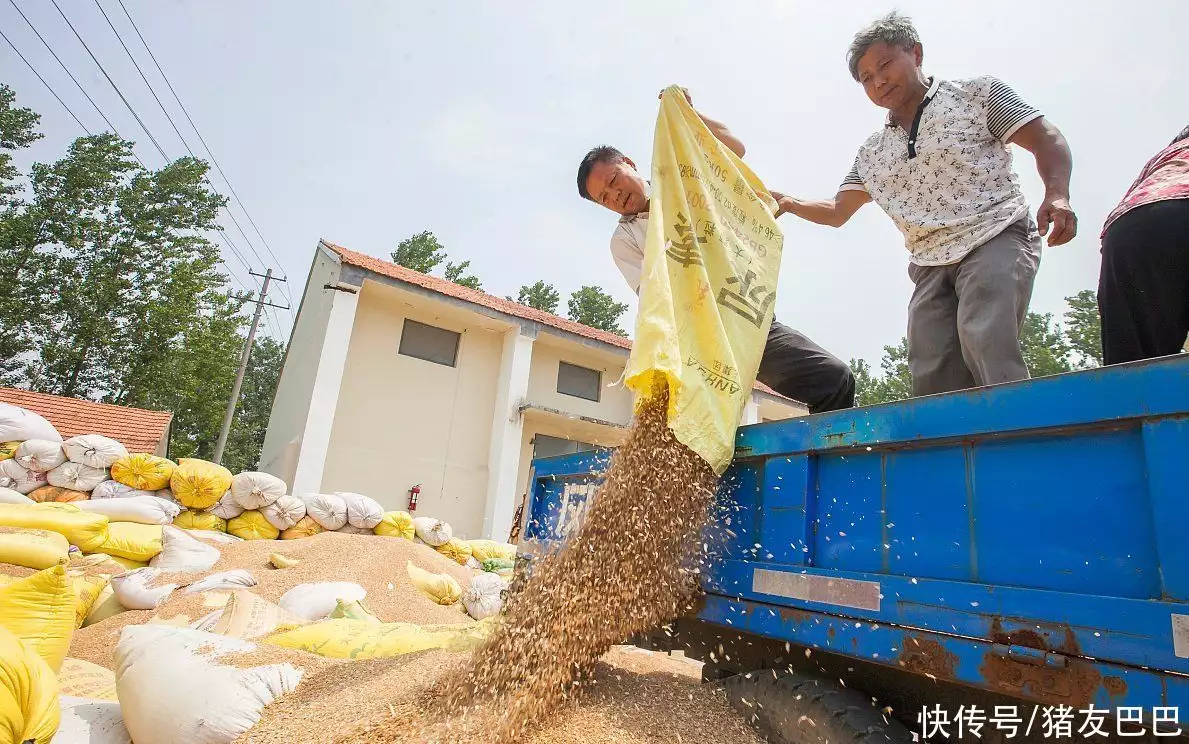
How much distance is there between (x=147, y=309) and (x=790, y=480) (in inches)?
990

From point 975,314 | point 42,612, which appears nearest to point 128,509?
point 42,612

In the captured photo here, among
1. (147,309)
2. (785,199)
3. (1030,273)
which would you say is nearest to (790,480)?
(1030,273)

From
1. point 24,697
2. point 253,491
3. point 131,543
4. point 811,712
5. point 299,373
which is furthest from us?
point 299,373

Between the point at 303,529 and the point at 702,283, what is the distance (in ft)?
21.1

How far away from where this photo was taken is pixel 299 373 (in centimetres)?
1188

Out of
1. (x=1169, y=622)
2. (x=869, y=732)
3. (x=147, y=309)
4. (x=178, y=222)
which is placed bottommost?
(x=869, y=732)

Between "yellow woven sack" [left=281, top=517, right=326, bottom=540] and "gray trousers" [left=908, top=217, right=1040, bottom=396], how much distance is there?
6.72 meters

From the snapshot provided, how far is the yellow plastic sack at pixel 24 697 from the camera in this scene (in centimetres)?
185

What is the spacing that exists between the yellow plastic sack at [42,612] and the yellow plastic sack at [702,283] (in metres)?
2.48

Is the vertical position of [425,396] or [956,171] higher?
[425,396]

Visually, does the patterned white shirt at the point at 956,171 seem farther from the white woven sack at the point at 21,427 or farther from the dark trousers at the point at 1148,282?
the white woven sack at the point at 21,427

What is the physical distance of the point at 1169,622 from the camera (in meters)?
1.15

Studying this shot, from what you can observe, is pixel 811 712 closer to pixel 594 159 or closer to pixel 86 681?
pixel 594 159

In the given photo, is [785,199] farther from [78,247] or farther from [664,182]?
[78,247]
